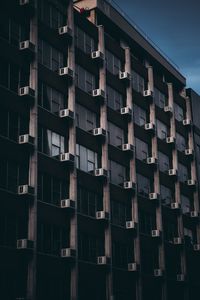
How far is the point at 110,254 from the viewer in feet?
146

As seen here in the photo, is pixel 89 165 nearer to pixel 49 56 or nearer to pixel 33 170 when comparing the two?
pixel 33 170

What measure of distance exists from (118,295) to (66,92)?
18.7m

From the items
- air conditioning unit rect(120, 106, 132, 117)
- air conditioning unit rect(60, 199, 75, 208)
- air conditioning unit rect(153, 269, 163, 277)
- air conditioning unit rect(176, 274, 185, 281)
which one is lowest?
air conditioning unit rect(176, 274, 185, 281)

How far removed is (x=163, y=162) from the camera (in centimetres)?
5897

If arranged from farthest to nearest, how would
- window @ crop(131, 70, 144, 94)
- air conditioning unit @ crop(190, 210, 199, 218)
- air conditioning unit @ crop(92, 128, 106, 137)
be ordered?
air conditioning unit @ crop(190, 210, 199, 218) < window @ crop(131, 70, 144, 94) < air conditioning unit @ crop(92, 128, 106, 137)

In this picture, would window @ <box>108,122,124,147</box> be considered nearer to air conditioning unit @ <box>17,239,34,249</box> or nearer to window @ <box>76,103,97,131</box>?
window @ <box>76,103,97,131</box>

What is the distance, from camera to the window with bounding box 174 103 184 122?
64.6 m

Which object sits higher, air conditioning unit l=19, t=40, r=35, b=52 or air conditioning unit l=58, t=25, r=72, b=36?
air conditioning unit l=58, t=25, r=72, b=36

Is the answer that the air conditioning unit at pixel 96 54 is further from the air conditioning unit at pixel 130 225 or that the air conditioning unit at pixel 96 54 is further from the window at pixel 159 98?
the air conditioning unit at pixel 130 225

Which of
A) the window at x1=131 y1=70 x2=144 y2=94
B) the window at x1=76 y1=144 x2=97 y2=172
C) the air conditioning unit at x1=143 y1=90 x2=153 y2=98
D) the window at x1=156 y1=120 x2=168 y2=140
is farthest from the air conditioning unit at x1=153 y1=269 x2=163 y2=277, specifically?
the window at x1=131 y1=70 x2=144 y2=94

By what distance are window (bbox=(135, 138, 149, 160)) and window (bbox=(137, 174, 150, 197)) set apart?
7.24ft

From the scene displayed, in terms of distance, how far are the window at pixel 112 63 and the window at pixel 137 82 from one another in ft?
8.29

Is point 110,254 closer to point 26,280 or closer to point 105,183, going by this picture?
point 105,183

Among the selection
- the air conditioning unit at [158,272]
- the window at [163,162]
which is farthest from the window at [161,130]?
the air conditioning unit at [158,272]
